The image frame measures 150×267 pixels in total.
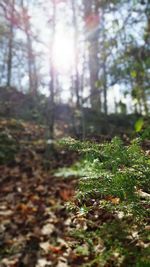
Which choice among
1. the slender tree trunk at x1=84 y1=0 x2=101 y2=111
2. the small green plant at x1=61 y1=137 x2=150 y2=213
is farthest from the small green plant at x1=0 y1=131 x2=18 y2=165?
the small green plant at x1=61 y1=137 x2=150 y2=213

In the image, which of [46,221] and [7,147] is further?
[7,147]

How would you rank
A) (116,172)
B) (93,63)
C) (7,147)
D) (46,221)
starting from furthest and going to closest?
(93,63), (7,147), (46,221), (116,172)

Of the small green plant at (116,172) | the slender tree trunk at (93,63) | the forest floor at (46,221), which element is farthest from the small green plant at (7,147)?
the small green plant at (116,172)

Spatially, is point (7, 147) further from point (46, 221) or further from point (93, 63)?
point (93, 63)

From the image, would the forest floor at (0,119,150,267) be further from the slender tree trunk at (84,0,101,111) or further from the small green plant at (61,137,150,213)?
the slender tree trunk at (84,0,101,111)

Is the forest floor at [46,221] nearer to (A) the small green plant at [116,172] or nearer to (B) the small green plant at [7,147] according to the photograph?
(B) the small green plant at [7,147]

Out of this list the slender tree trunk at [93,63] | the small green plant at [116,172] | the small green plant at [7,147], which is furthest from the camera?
the slender tree trunk at [93,63]

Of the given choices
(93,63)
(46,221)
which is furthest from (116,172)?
(93,63)

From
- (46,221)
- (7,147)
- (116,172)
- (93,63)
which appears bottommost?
(46,221)
